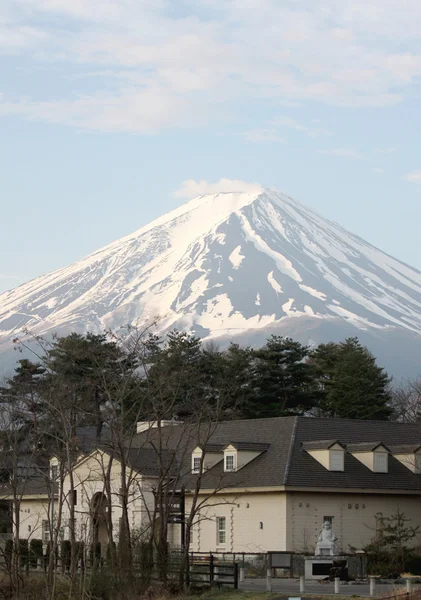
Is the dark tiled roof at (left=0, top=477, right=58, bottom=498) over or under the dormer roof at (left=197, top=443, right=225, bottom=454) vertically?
under

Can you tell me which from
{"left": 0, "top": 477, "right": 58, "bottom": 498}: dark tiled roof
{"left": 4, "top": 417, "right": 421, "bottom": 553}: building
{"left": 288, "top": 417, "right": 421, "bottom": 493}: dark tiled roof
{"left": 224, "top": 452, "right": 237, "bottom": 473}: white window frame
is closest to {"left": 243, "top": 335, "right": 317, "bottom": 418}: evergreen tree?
{"left": 0, "top": 477, "right": 58, "bottom": 498}: dark tiled roof

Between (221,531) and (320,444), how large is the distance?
575 cm

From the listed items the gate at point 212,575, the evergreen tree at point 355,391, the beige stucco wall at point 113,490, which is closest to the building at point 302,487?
the beige stucco wall at point 113,490

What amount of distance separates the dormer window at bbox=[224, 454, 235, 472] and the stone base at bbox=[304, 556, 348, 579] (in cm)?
929

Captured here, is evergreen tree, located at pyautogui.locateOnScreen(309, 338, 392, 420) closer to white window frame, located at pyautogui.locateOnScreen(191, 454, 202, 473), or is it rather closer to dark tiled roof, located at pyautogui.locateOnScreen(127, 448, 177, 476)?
dark tiled roof, located at pyautogui.locateOnScreen(127, 448, 177, 476)

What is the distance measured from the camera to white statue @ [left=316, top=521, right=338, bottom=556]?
48.9 meters

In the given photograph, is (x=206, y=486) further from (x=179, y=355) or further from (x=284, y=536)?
(x=179, y=355)

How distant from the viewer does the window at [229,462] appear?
55594mm

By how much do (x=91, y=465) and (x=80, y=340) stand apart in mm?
28083

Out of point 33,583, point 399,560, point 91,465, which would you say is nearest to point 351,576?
point 399,560

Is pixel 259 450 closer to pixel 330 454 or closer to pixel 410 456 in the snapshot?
pixel 330 454

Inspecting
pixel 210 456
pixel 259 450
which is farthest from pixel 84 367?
pixel 259 450

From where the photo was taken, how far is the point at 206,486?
182 ft

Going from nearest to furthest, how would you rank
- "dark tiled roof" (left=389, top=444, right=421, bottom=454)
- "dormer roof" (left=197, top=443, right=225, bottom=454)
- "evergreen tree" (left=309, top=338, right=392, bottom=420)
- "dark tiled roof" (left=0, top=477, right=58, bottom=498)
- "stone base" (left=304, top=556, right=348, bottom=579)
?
"stone base" (left=304, top=556, right=348, bottom=579) → "dormer roof" (left=197, top=443, right=225, bottom=454) → "dark tiled roof" (left=389, top=444, right=421, bottom=454) → "dark tiled roof" (left=0, top=477, right=58, bottom=498) → "evergreen tree" (left=309, top=338, right=392, bottom=420)
